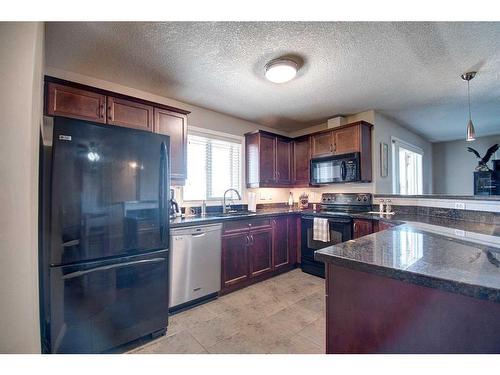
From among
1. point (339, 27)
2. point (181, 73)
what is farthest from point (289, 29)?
point (181, 73)

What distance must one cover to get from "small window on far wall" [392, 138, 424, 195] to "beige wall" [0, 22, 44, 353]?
4.43 metres

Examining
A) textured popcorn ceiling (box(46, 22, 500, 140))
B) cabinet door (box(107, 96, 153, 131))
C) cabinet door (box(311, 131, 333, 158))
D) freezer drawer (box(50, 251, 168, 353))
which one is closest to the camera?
freezer drawer (box(50, 251, 168, 353))

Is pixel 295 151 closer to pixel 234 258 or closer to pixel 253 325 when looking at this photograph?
pixel 234 258

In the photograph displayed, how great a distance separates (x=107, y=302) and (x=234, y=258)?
1381 mm

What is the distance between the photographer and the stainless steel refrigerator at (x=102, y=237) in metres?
1.48

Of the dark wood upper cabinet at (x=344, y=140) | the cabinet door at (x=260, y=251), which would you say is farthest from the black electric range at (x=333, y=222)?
the dark wood upper cabinet at (x=344, y=140)

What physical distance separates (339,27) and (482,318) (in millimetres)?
1830

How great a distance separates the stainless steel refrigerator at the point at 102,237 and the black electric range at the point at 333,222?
2090 millimetres

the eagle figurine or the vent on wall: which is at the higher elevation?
the vent on wall

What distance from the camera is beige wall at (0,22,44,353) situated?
3.17 feet

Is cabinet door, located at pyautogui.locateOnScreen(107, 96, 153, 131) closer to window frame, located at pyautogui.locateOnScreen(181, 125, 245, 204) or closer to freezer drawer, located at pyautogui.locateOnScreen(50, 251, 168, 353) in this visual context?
window frame, located at pyautogui.locateOnScreen(181, 125, 245, 204)

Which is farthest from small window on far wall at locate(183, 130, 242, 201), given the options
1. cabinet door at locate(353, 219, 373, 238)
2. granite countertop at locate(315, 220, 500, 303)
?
granite countertop at locate(315, 220, 500, 303)

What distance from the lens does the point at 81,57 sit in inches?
76.9

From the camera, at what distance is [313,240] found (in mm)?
3219
